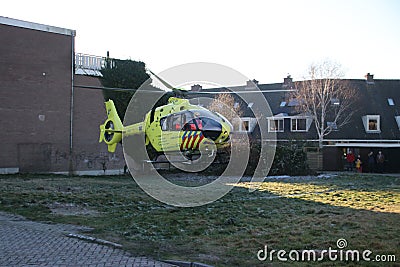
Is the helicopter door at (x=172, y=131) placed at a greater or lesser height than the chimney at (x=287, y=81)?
lesser

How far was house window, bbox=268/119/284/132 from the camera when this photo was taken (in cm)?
4619

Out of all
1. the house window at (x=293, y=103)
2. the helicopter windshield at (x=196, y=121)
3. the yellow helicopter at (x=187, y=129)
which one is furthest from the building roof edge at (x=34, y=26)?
the house window at (x=293, y=103)

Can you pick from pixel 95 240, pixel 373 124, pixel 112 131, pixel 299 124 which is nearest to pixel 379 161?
pixel 373 124

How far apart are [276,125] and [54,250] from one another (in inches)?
1591

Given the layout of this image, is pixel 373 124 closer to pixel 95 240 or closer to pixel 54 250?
pixel 95 240

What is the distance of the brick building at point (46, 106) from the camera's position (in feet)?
98.7

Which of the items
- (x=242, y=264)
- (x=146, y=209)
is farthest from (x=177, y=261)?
(x=146, y=209)

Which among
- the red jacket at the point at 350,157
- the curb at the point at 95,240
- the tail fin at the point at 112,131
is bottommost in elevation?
the curb at the point at 95,240

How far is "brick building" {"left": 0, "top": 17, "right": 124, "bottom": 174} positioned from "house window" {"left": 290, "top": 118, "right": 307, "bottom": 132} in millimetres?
19752

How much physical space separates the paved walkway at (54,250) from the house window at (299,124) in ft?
122

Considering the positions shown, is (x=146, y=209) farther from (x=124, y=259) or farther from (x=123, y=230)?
(x=124, y=259)

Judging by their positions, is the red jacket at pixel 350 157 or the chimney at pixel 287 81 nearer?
the red jacket at pixel 350 157

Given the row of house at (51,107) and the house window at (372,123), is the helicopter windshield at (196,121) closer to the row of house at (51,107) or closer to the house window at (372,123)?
the row of house at (51,107)

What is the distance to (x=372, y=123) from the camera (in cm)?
4403
